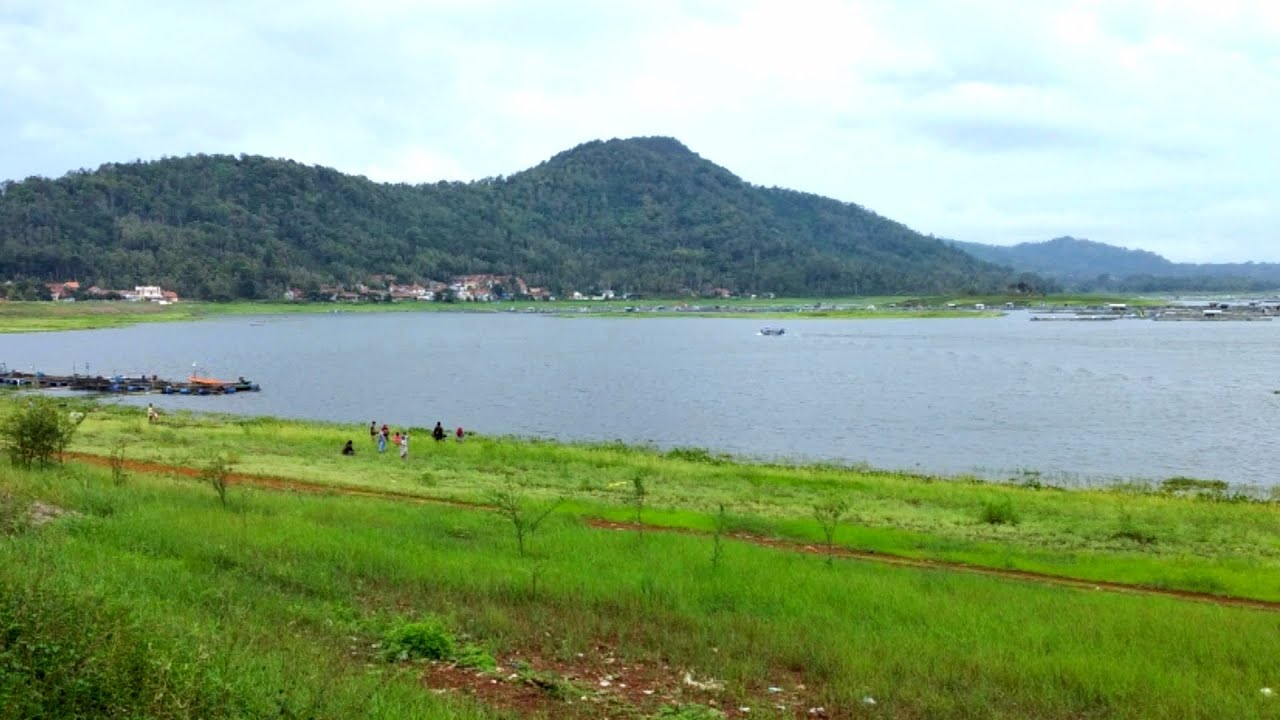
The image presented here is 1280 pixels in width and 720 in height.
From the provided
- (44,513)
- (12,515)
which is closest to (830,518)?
(44,513)

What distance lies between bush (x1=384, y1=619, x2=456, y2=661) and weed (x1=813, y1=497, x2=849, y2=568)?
8.21 metres

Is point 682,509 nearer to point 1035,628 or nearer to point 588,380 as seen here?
point 1035,628

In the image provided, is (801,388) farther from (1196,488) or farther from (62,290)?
(62,290)

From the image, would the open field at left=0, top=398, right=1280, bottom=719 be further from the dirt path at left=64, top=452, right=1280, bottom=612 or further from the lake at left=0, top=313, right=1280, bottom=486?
the lake at left=0, top=313, right=1280, bottom=486

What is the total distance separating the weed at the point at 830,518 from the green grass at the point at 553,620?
809 mm

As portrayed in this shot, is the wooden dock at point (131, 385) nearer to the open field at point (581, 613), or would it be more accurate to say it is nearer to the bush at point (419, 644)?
the open field at point (581, 613)

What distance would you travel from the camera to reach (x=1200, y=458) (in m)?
43.5

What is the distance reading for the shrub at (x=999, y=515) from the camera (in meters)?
25.0

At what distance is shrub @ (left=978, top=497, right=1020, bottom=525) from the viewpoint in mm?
24969

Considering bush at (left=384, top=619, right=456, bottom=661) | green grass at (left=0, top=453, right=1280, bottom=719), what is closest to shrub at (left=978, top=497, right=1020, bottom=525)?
green grass at (left=0, top=453, right=1280, bottom=719)

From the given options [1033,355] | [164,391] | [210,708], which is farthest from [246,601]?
[1033,355]

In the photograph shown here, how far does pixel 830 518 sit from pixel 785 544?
12.9ft

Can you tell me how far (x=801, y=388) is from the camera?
71.2 meters

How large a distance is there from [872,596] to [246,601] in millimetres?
8571
